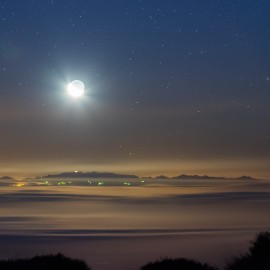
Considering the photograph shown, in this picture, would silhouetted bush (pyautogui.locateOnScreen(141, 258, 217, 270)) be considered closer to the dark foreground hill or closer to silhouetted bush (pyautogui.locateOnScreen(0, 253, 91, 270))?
the dark foreground hill

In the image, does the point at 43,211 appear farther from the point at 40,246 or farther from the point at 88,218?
the point at 40,246

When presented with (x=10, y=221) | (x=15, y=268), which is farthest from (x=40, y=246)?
(x=10, y=221)

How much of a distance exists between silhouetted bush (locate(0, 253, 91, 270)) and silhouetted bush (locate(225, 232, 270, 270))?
3.15m

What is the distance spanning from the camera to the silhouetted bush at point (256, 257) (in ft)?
44.8

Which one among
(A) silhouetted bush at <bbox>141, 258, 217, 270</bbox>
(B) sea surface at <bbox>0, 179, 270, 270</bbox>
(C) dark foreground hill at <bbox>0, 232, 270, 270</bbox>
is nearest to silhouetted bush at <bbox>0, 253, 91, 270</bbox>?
(C) dark foreground hill at <bbox>0, 232, 270, 270</bbox>

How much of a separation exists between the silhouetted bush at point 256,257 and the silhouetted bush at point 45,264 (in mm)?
3151

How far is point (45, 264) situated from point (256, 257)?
14.2 ft

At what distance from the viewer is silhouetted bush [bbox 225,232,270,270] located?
13.7 metres

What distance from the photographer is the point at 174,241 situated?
25.5m

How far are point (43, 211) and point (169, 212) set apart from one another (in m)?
7.68

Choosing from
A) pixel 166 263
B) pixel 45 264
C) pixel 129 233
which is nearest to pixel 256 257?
pixel 166 263

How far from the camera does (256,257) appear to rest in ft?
47.7

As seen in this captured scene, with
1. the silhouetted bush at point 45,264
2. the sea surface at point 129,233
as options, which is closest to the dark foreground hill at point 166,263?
the silhouetted bush at point 45,264

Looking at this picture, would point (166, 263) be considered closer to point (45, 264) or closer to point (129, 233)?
point (45, 264)
